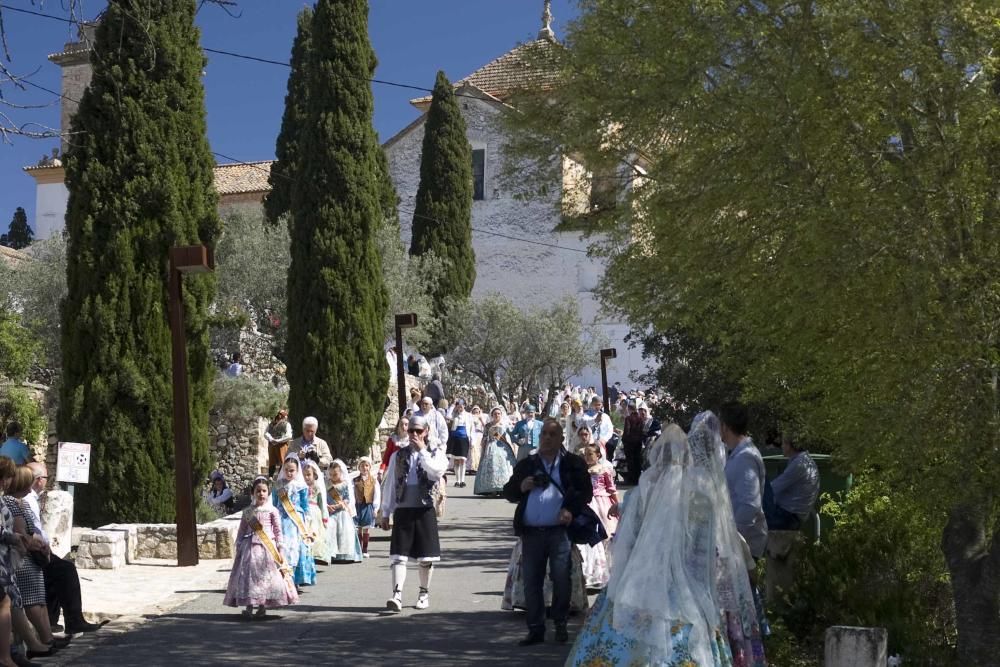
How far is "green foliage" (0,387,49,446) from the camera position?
22969 mm

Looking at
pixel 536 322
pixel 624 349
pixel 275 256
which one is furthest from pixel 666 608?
pixel 624 349

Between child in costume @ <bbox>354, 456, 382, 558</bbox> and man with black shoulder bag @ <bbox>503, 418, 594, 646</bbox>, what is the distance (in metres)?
6.48

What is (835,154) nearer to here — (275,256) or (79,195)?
(79,195)

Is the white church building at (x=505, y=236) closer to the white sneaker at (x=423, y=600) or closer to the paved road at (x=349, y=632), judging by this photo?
the paved road at (x=349, y=632)

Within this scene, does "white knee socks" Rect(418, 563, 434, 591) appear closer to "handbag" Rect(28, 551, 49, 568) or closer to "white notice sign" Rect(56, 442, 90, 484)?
"handbag" Rect(28, 551, 49, 568)

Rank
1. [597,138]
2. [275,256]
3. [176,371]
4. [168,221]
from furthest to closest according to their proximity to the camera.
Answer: [275,256] < [168,221] < [176,371] < [597,138]

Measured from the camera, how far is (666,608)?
720 cm

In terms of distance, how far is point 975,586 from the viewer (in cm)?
855

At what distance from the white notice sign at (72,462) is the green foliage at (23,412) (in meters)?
10.6

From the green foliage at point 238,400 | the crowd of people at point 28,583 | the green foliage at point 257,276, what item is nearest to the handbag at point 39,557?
the crowd of people at point 28,583

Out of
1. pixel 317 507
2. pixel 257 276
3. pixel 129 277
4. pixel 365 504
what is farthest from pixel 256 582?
pixel 257 276

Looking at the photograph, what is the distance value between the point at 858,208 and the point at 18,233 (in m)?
77.5

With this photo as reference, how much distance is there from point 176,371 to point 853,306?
9219 mm

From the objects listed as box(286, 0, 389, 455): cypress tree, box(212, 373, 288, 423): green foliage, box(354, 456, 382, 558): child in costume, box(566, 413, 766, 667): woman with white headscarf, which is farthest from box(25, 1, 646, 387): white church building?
box(566, 413, 766, 667): woman with white headscarf
